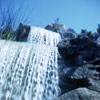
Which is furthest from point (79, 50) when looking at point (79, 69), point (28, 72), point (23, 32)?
point (23, 32)

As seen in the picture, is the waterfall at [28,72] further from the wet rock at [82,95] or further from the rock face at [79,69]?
the wet rock at [82,95]

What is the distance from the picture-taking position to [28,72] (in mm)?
2641

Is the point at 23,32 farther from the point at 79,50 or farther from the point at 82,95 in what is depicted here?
the point at 82,95

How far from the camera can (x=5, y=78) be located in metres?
2.55

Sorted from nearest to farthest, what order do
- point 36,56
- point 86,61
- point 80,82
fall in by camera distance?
point 80,82, point 86,61, point 36,56

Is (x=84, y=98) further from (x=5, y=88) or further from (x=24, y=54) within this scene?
(x=24, y=54)

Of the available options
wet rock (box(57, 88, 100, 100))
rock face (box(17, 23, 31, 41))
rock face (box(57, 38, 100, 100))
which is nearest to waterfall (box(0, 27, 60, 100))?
rock face (box(57, 38, 100, 100))

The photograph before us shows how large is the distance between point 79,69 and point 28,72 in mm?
1010

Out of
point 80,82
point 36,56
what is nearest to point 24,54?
point 36,56

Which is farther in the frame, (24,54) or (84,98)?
(24,54)

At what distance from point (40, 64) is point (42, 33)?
3095mm

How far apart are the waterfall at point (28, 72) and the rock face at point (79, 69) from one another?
0.18m

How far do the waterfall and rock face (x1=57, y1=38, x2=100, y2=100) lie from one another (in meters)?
0.18

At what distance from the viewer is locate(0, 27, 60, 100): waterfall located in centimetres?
236
